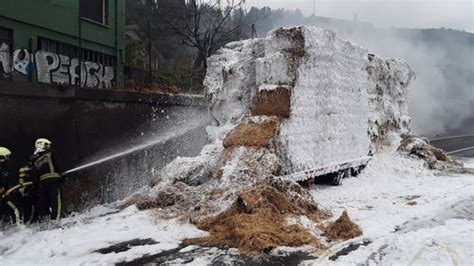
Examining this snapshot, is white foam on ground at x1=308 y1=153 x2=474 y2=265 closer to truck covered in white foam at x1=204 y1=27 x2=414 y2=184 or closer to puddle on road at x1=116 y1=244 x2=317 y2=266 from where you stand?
puddle on road at x1=116 y1=244 x2=317 y2=266

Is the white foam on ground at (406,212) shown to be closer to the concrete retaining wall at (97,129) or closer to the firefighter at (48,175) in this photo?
the concrete retaining wall at (97,129)

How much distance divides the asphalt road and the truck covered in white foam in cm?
1205

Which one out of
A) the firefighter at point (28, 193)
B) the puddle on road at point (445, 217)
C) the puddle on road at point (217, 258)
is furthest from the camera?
the firefighter at point (28, 193)

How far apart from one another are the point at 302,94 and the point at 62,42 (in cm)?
1095

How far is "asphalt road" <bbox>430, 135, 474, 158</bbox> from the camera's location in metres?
23.7

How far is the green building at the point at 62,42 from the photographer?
48.8ft

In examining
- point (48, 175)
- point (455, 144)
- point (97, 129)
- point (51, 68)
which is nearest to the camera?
point (48, 175)

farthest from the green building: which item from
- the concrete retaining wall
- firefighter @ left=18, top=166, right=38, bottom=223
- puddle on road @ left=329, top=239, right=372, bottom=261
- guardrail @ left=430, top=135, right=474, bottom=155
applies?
guardrail @ left=430, top=135, right=474, bottom=155

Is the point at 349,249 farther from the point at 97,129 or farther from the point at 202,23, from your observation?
the point at 202,23

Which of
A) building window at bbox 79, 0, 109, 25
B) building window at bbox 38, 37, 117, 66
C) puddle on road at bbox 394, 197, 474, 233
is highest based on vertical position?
building window at bbox 79, 0, 109, 25

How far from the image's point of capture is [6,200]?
8.06 m

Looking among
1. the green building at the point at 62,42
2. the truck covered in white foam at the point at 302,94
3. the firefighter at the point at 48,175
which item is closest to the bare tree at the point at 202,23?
the green building at the point at 62,42

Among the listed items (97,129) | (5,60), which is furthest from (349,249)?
(5,60)

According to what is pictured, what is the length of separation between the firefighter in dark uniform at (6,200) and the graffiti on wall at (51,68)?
5942 mm
